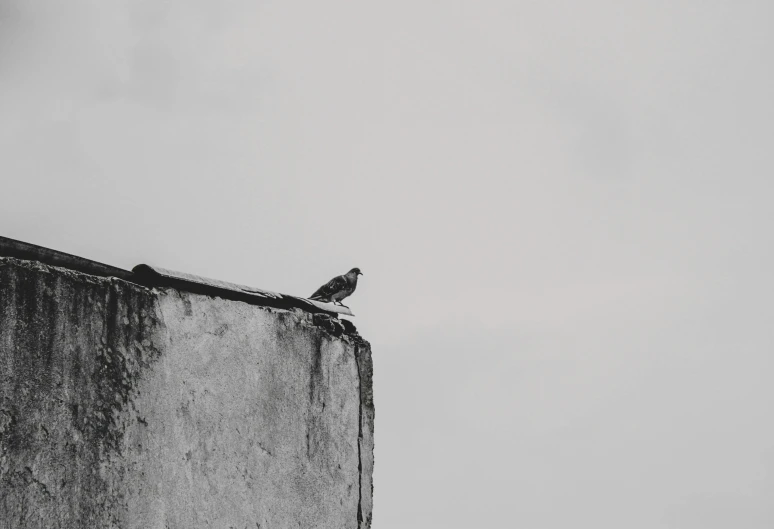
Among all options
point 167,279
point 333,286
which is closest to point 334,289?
point 333,286

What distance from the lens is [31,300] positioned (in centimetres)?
391

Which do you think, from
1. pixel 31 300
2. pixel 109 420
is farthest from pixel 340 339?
pixel 31 300

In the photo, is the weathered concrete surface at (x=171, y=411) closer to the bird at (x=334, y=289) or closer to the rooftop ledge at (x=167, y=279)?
the rooftop ledge at (x=167, y=279)

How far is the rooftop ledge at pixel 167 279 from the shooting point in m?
3.96

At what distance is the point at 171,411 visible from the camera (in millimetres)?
4391

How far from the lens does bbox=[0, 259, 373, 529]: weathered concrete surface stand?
3.83 m

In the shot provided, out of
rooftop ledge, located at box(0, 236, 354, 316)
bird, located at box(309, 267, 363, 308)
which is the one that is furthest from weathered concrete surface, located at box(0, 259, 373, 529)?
bird, located at box(309, 267, 363, 308)

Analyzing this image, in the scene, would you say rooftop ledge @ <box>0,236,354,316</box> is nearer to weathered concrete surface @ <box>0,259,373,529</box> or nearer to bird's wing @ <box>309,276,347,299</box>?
weathered concrete surface @ <box>0,259,373,529</box>

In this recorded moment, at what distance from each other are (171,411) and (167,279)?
2.28 feet

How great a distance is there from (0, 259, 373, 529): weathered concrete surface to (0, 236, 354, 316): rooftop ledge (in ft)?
0.18

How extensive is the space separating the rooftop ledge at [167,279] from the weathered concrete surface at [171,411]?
0.18ft

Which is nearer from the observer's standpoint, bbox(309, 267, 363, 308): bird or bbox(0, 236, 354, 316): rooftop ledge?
bbox(0, 236, 354, 316): rooftop ledge

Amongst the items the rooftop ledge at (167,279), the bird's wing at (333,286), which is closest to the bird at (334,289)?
the bird's wing at (333,286)

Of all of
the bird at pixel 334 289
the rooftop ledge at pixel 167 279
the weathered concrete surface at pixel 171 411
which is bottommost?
the weathered concrete surface at pixel 171 411
